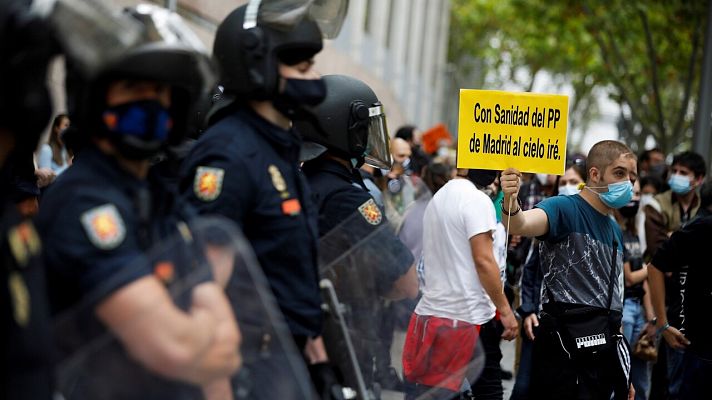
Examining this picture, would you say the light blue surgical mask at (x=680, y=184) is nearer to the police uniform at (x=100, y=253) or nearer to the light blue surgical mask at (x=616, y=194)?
the light blue surgical mask at (x=616, y=194)

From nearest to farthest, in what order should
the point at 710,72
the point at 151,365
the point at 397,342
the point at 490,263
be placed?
the point at 151,365 → the point at 397,342 → the point at 490,263 → the point at 710,72

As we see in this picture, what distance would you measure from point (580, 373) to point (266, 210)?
3.22 metres

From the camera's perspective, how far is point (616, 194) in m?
6.55

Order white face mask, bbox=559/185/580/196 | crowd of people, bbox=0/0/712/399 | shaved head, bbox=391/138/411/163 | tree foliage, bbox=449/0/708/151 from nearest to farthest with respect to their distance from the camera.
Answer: crowd of people, bbox=0/0/712/399
white face mask, bbox=559/185/580/196
shaved head, bbox=391/138/411/163
tree foliage, bbox=449/0/708/151

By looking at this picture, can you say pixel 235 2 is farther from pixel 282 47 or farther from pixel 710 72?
pixel 282 47

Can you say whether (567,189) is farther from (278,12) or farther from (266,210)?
(266,210)

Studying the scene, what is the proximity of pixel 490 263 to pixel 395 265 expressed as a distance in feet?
6.96

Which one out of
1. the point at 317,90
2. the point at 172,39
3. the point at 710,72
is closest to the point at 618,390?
the point at 317,90

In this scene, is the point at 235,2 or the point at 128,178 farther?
the point at 235,2

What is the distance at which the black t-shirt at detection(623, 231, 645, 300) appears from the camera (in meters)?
8.92

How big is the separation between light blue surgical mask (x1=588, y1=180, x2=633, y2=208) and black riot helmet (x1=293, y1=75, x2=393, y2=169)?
144 cm

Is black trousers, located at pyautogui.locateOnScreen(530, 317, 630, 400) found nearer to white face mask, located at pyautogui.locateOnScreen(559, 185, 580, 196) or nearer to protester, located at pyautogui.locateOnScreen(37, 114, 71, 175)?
white face mask, located at pyautogui.locateOnScreen(559, 185, 580, 196)

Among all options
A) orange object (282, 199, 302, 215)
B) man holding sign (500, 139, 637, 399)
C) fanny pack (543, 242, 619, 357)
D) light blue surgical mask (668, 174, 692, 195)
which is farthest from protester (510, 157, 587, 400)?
orange object (282, 199, 302, 215)

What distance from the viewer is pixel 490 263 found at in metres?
6.26
